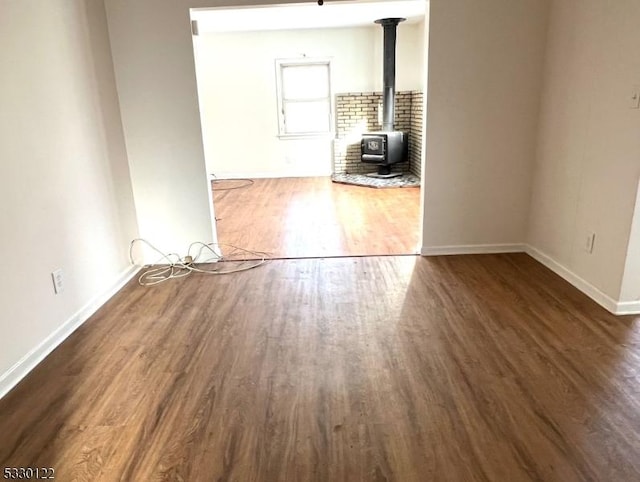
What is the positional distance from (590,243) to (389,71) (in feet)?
16.3

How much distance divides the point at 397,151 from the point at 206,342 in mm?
5527

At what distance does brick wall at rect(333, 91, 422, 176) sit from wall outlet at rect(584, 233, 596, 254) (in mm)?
4626

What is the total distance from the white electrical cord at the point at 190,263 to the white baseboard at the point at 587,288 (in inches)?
85.5

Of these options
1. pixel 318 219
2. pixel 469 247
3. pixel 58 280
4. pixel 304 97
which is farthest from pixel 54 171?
pixel 304 97

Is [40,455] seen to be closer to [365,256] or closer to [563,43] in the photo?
[365,256]

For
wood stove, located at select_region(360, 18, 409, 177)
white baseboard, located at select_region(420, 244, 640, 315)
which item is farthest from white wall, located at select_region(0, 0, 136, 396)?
wood stove, located at select_region(360, 18, 409, 177)

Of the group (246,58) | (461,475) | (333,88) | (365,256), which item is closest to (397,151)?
(333,88)

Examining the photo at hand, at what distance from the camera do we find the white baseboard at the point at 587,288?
2656 millimetres

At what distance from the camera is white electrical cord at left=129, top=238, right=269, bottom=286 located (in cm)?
360

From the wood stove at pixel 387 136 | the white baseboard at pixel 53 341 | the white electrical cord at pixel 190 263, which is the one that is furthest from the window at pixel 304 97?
the white baseboard at pixel 53 341

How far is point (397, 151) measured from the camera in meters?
7.34

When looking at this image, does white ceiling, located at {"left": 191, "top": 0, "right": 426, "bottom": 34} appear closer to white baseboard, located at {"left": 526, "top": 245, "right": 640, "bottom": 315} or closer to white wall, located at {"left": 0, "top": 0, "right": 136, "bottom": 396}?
white wall, located at {"left": 0, "top": 0, "right": 136, "bottom": 396}

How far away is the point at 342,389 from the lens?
6.78 feet

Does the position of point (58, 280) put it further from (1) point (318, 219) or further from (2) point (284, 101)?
(2) point (284, 101)
